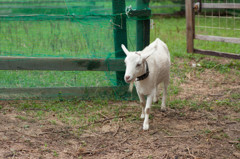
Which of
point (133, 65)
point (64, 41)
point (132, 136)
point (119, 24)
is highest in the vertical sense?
point (119, 24)

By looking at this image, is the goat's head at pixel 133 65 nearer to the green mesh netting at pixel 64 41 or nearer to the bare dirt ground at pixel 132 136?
the bare dirt ground at pixel 132 136

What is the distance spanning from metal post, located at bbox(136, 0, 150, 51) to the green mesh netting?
0.11 m

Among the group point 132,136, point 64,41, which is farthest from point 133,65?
point 64,41

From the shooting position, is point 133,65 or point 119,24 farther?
point 119,24

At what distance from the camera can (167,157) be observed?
12.5ft

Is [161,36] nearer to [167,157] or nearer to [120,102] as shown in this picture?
[120,102]

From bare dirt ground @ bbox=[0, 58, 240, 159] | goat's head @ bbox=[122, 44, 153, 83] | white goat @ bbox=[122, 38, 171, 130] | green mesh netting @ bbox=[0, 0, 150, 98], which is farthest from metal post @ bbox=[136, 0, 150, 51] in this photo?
goat's head @ bbox=[122, 44, 153, 83]

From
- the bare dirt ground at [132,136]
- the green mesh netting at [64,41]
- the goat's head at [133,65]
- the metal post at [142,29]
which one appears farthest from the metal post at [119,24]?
the goat's head at [133,65]

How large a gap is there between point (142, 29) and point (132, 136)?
2.17 m

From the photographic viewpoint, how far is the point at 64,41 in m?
5.84

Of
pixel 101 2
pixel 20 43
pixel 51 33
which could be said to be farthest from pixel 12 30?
pixel 101 2

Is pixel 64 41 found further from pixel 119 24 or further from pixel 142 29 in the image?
pixel 142 29

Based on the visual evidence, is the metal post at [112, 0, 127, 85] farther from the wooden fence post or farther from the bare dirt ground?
the wooden fence post

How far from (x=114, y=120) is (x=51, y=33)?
2262mm
